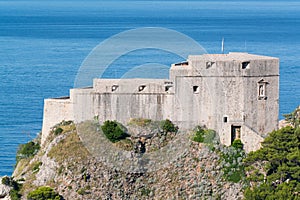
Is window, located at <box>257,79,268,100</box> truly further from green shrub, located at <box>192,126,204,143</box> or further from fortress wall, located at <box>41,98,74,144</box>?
fortress wall, located at <box>41,98,74,144</box>

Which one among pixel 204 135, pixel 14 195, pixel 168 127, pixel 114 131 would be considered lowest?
pixel 14 195

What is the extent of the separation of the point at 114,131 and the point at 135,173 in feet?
9.00

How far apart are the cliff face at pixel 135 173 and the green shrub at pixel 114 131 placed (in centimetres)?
39

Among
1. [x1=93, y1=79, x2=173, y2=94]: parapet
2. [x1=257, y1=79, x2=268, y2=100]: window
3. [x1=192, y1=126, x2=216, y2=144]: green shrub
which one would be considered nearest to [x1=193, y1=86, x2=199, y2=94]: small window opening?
[x1=93, y1=79, x2=173, y2=94]: parapet

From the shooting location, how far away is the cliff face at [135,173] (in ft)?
191

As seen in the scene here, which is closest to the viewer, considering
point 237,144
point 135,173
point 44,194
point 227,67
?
point 44,194

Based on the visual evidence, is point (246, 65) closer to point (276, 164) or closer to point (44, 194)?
point (276, 164)

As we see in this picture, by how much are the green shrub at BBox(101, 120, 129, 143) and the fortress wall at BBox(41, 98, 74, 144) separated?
12.5 ft

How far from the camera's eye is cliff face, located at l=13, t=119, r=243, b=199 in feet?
191

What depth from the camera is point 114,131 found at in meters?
59.7

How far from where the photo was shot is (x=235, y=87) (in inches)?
2322

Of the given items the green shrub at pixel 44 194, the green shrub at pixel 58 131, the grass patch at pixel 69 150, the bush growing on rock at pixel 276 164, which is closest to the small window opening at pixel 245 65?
the bush growing on rock at pixel 276 164

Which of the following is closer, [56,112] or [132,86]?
[132,86]

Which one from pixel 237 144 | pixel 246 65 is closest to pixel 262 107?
pixel 237 144
